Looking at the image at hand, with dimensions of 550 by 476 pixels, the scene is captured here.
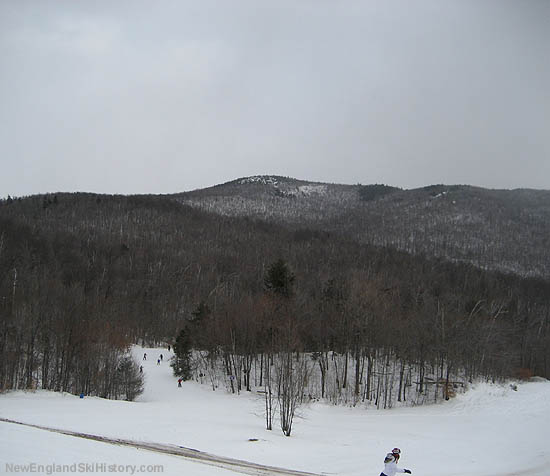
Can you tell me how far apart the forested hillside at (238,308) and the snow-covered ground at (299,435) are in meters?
7.88

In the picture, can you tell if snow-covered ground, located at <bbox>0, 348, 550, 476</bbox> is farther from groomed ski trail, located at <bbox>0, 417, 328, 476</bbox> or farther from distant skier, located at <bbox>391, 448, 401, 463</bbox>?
distant skier, located at <bbox>391, 448, 401, 463</bbox>

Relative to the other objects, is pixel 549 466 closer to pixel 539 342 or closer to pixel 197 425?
pixel 197 425

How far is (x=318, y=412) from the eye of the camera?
39000mm

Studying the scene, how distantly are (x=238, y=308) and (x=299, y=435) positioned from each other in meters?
28.4

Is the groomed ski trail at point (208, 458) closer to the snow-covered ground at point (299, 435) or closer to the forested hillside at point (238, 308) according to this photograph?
the snow-covered ground at point (299, 435)

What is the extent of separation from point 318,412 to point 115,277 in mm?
89834

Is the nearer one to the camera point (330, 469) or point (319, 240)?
point (330, 469)

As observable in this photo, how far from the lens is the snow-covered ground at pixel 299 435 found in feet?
Result: 44.8

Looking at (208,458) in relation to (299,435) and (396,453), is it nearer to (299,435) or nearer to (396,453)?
(396,453)

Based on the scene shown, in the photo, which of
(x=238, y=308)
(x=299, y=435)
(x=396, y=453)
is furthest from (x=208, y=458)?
(x=238, y=308)

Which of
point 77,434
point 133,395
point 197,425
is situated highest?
point 77,434

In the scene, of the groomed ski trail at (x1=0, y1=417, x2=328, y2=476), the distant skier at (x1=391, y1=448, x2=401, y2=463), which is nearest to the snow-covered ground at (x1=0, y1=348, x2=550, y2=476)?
the groomed ski trail at (x1=0, y1=417, x2=328, y2=476)

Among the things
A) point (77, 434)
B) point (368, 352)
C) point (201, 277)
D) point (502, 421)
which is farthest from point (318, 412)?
point (201, 277)

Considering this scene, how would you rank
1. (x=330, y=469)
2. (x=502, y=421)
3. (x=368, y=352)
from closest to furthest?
(x=330, y=469) < (x=502, y=421) < (x=368, y=352)
